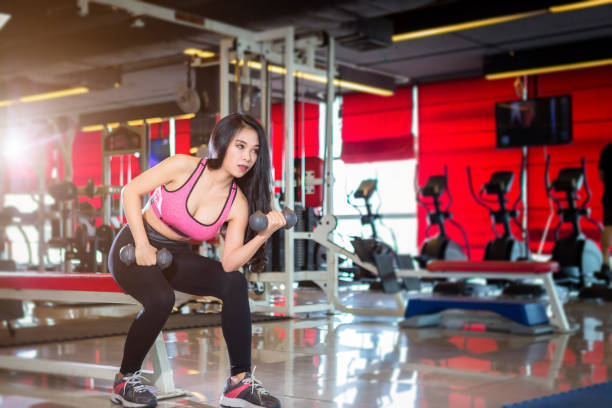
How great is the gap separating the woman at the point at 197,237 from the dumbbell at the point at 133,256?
0.03m

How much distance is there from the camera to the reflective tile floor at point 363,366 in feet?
8.66

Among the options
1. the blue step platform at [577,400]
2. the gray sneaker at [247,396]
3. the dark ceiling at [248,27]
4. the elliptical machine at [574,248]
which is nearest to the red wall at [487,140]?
the dark ceiling at [248,27]

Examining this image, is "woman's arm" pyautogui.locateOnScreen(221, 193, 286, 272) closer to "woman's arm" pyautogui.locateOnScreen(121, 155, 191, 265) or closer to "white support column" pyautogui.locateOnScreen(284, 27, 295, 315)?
"woman's arm" pyautogui.locateOnScreen(121, 155, 191, 265)

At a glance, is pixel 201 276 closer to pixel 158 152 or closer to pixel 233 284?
pixel 233 284

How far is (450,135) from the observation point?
10.5 m

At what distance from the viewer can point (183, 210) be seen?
2.39 metres

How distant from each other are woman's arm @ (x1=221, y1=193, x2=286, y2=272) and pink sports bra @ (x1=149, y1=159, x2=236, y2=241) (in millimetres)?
43

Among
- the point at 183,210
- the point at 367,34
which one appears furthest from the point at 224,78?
the point at 183,210

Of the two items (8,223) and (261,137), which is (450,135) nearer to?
(8,223)

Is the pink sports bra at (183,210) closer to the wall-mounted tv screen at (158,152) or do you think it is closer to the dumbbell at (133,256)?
the dumbbell at (133,256)

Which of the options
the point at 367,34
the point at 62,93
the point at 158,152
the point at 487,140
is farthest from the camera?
the point at 62,93

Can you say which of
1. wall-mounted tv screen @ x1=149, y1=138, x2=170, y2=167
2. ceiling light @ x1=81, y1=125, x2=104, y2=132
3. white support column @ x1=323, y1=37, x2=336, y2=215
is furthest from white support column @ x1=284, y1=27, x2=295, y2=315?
ceiling light @ x1=81, y1=125, x2=104, y2=132

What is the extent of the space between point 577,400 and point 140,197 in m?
1.59

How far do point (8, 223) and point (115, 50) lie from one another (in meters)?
2.38
